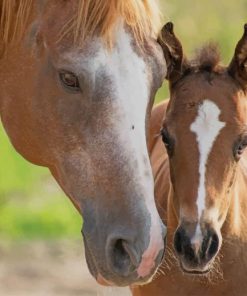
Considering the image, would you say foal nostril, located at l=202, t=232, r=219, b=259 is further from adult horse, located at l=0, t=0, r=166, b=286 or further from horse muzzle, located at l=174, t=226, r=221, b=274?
adult horse, located at l=0, t=0, r=166, b=286

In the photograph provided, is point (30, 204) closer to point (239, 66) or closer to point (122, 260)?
point (239, 66)

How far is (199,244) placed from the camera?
4492mm

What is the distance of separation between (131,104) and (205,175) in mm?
1110

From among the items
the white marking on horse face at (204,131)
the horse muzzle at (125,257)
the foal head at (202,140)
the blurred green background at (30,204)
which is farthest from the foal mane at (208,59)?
the blurred green background at (30,204)

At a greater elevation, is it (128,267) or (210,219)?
(128,267)

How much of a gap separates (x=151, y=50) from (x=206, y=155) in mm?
989

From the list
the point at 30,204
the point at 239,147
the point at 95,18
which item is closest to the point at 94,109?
the point at 95,18

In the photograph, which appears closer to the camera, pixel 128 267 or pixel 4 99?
pixel 128 267

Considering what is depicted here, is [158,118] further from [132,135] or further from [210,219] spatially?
[132,135]

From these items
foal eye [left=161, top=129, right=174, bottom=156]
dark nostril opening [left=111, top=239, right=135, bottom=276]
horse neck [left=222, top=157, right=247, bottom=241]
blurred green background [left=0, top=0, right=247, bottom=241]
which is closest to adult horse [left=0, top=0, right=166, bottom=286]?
dark nostril opening [left=111, top=239, right=135, bottom=276]

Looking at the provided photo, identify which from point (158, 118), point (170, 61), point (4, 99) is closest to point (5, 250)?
point (158, 118)

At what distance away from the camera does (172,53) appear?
5059mm

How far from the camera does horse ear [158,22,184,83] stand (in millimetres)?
4871

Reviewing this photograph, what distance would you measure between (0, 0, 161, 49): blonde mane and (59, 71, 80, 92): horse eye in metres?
0.13
